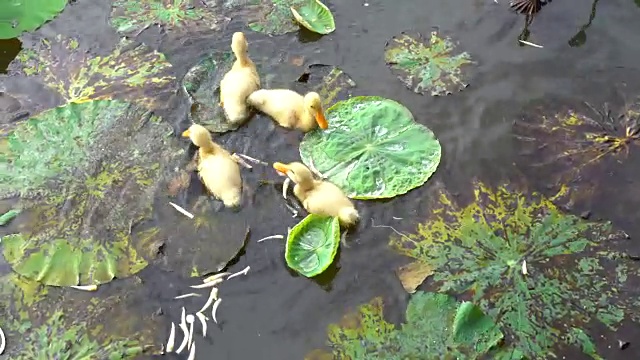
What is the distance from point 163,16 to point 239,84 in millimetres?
1020

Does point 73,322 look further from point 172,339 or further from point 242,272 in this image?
point 242,272

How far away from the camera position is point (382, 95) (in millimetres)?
4180

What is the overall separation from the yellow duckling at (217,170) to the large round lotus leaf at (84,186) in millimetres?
266

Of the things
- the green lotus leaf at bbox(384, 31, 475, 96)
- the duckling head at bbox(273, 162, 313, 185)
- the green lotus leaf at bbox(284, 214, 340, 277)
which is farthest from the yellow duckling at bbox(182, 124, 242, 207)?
the green lotus leaf at bbox(384, 31, 475, 96)

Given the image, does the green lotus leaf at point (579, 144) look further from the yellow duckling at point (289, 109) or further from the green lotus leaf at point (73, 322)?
the green lotus leaf at point (73, 322)

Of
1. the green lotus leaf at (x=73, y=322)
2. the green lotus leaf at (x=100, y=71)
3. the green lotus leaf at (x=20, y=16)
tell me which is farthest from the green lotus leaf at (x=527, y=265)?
the green lotus leaf at (x=20, y=16)

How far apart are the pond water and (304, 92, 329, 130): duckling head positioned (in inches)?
6.8

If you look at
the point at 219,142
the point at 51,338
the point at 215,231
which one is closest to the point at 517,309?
the point at 215,231

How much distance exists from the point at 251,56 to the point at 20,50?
1.54 meters

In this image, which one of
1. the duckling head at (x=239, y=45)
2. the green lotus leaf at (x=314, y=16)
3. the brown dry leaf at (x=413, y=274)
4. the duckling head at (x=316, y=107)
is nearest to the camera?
the brown dry leaf at (x=413, y=274)

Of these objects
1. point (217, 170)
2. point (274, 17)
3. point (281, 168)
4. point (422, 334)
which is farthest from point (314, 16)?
point (422, 334)

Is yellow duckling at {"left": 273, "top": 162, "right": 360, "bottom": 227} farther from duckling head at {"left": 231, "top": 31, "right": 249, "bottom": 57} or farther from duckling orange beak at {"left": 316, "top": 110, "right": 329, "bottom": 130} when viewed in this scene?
duckling head at {"left": 231, "top": 31, "right": 249, "bottom": 57}

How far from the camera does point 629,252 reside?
3.49 m

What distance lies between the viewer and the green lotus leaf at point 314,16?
14.6 ft
